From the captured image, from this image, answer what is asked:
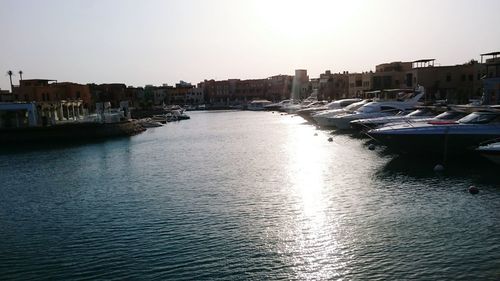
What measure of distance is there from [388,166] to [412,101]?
962 inches

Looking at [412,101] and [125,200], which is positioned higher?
[412,101]

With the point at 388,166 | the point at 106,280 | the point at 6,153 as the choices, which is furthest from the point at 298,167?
the point at 6,153

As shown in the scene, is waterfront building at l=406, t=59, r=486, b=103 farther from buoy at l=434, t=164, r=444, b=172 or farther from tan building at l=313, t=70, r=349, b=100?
buoy at l=434, t=164, r=444, b=172

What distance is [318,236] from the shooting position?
17.9m

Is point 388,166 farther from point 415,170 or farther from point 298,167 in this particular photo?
point 298,167

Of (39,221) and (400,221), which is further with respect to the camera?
(39,221)

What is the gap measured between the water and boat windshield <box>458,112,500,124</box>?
308cm

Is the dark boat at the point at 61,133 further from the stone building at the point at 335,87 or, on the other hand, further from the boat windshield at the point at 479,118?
the stone building at the point at 335,87

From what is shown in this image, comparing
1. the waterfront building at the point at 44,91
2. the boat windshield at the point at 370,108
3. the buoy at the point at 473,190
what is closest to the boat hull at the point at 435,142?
the buoy at the point at 473,190

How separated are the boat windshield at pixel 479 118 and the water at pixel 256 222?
121 inches

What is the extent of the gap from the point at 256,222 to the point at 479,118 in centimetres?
2054

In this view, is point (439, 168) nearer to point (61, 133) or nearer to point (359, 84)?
point (61, 133)

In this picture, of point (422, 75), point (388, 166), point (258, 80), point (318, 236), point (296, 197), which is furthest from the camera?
point (258, 80)

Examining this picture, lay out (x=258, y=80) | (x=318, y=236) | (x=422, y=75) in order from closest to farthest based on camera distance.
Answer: (x=318, y=236) → (x=422, y=75) → (x=258, y=80)
